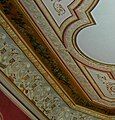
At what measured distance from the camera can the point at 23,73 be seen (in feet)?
13.2

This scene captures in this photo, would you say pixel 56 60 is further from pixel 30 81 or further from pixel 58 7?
pixel 58 7

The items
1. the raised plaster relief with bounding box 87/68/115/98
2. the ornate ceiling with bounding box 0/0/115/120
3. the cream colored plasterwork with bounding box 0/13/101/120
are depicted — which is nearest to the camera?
the ornate ceiling with bounding box 0/0/115/120

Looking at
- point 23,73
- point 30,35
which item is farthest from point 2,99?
point 30,35

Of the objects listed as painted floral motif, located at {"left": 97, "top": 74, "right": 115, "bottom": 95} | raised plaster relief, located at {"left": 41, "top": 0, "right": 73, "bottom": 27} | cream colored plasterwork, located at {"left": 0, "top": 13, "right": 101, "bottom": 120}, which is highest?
raised plaster relief, located at {"left": 41, "top": 0, "right": 73, "bottom": 27}

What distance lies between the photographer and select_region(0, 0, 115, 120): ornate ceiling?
3383 mm

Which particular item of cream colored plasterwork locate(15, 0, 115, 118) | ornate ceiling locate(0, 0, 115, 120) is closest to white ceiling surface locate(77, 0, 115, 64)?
ornate ceiling locate(0, 0, 115, 120)

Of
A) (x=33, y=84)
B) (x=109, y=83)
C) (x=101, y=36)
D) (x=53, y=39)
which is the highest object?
(x=53, y=39)

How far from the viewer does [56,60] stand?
162 inches

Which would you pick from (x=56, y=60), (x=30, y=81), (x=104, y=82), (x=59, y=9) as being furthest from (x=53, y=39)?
(x=104, y=82)

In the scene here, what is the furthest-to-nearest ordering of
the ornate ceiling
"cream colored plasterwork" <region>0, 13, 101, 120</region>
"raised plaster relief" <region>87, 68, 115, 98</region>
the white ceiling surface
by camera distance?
"raised plaster relief" <region>87, 68, 115, 98</region> < "cream colored plasterwork" <region>0, 13, 101, 120</region> < the ornate ceiling < the white ceiling surface

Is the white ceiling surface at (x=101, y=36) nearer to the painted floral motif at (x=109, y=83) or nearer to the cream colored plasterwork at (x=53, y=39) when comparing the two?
the cream colored plasterwork at (x=53, y=39)

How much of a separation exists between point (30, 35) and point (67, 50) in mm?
464

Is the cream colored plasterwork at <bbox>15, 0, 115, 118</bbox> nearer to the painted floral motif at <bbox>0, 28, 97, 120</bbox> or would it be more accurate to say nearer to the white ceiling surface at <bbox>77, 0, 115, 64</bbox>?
the white ceiling surface at <bbox>77, 0, 115, 64</bbox>

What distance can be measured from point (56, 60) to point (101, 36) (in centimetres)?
76
